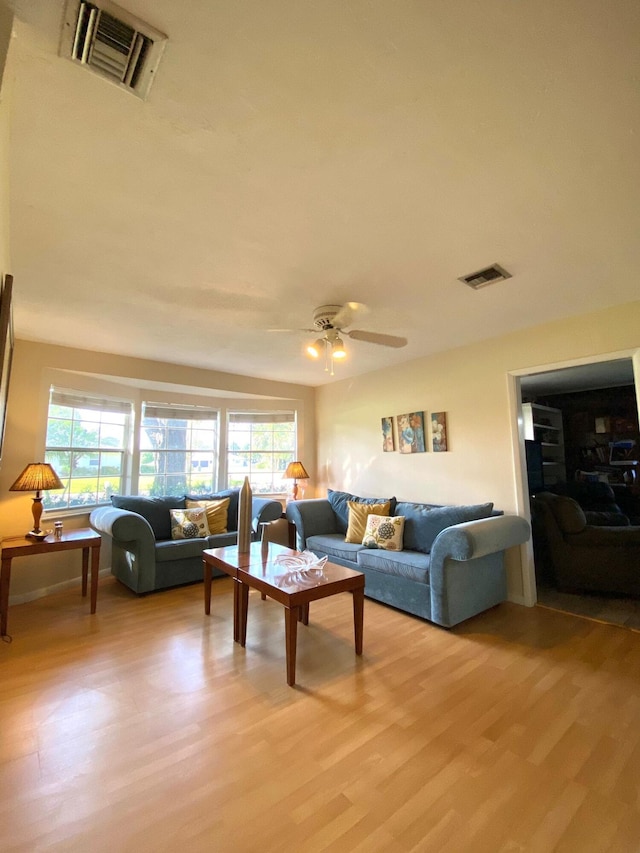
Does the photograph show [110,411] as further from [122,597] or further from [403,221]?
[403,221]

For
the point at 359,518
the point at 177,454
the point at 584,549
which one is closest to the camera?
the point at 584,549

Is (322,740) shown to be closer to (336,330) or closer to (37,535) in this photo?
(336,330)

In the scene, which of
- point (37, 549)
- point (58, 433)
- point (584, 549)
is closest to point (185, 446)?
point (58, 433)

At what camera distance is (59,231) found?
2.00 meters

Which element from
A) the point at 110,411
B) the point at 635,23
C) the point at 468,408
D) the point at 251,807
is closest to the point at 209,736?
the point at 251,807

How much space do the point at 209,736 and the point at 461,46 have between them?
2868 millimetres

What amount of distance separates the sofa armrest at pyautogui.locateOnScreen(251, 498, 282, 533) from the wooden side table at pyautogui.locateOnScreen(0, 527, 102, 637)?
1.64 metres

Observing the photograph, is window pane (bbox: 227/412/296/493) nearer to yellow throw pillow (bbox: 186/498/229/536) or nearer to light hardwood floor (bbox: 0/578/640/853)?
yellow throw pillow (bbox: 186/498/229/536)

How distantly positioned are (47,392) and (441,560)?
13.2 feet

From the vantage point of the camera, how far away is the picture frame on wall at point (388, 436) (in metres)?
4.62

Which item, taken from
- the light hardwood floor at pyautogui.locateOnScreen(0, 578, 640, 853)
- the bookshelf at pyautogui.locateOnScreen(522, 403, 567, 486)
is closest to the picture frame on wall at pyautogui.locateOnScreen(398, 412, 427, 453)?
the light hardwood floor at pyautogui.locateOnScreen(0, 578, 640, 853)

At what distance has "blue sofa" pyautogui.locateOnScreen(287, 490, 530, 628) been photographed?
9.53 ft

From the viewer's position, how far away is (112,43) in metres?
1.10

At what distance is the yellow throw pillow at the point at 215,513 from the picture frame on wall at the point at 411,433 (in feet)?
7.33
